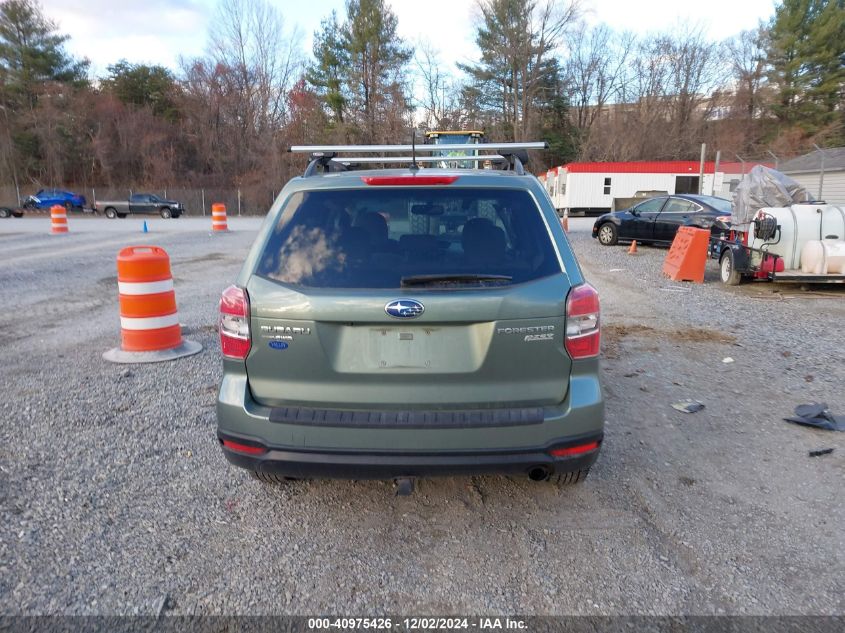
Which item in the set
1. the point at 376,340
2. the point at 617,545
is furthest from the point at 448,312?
the point at 617,545

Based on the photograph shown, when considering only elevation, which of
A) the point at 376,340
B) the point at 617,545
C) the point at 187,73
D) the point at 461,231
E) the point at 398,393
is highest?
the point at 187,73

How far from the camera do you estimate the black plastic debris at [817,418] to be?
Answer: 14.9ft

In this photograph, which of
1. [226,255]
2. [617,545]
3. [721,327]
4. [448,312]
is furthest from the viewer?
[226,255]

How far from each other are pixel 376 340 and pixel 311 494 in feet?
4.09

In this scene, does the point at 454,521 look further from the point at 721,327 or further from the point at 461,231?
the point at 721,327

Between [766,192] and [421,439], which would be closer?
[421,439]

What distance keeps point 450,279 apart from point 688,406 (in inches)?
122

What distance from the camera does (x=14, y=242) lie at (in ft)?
60.3

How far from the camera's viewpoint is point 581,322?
291 centimetres

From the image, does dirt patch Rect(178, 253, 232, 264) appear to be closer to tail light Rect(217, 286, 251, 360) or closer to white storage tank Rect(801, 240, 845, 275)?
tail light Rect(217, 286, 251, 360)

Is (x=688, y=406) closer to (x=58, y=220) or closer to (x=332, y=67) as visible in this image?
(x=58, y=220)

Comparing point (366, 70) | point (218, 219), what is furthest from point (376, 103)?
point (218, 219)

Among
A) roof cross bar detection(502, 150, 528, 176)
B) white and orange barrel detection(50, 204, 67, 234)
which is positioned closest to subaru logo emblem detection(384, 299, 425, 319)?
roof cross bar detection(502, 150, 528, 176)

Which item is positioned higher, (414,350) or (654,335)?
(414,350)
